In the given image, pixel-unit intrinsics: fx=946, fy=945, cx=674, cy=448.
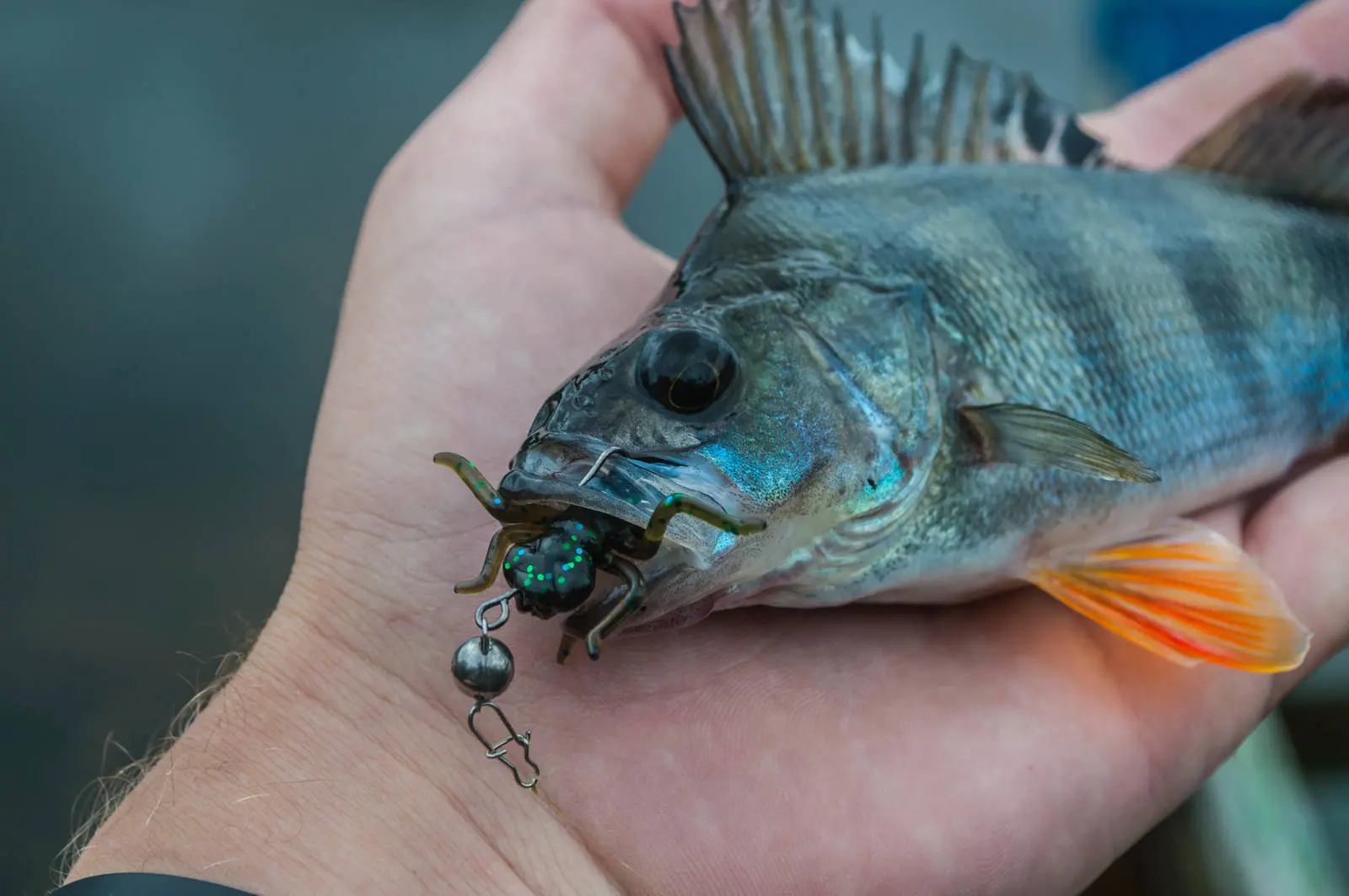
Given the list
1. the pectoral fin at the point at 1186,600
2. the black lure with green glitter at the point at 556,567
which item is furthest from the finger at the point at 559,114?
the pectoral fin at the point at 1186,600

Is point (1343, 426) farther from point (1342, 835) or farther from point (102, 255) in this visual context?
point (102, 255)

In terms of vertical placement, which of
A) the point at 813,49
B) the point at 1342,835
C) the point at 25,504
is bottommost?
the point at 25,504

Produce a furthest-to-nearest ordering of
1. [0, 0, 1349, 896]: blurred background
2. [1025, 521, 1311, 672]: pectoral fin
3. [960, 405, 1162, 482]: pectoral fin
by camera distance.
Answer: [0, 0, 1349, 896]: blurred background → [1025, 521, 1311, 672]: pectoral fin → [960, 405, 1162, 482]: pectoral fin

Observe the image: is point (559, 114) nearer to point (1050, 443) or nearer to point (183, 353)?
point (1050, 443)

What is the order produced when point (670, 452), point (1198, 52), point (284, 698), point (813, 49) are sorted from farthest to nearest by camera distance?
1. point (1198, 52)
2. point (813, 49)
3. point (284, 698)
4. point (670, 452)

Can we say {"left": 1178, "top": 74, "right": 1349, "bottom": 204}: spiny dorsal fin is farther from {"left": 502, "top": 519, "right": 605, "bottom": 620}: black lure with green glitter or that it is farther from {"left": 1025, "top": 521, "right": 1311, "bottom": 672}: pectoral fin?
{"left": 502, "top": 519, "right": 605, "bottom": 620}: black lure with green glitter

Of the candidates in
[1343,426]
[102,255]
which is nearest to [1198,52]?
[1343,426]

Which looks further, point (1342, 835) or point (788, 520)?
point (1342, 835)

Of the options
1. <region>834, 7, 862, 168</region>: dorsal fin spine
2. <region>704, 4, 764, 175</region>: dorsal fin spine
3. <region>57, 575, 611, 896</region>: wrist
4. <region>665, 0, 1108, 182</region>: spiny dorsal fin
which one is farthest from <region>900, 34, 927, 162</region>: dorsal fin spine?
<region>57, 575, 611, 896</region>: wrist
